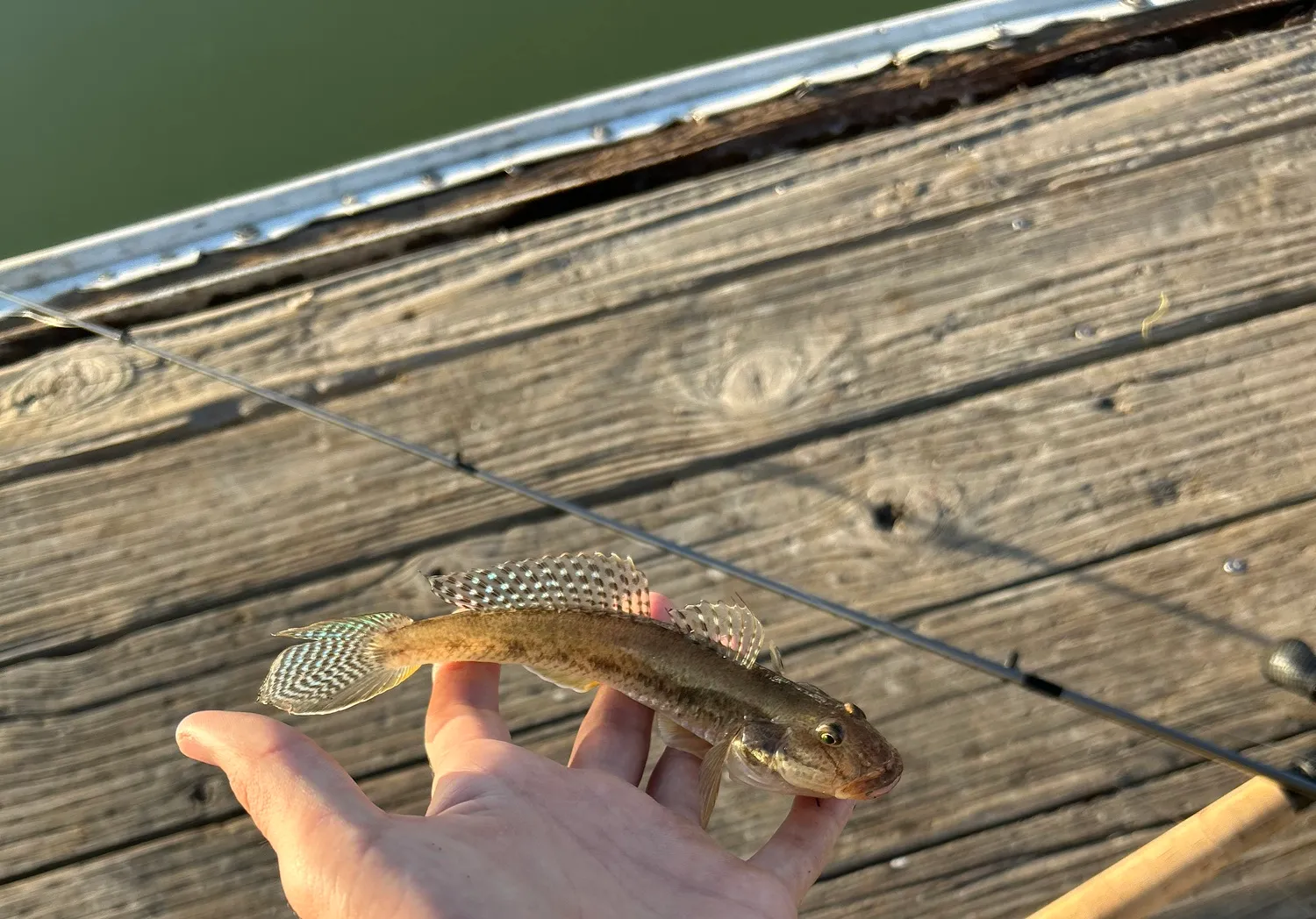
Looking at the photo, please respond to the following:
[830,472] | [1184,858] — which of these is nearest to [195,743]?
[830,472]

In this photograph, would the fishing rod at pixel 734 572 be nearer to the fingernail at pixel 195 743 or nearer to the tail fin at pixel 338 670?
the tail fin at pixel 338 670

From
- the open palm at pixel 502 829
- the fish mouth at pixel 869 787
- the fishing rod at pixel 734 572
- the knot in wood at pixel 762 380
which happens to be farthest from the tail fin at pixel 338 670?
the knot in wood at pixel 762 380

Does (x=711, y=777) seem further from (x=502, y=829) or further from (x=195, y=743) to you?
(x=195, y=743)

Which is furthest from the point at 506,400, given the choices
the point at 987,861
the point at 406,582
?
the point at 987,861

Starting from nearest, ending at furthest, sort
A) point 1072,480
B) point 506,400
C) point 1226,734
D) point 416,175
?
1. point 1226,734
2. point 1072,480
3. point 506,400
4. point 416,175

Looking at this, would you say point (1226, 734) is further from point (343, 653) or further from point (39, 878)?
point (39, 878)

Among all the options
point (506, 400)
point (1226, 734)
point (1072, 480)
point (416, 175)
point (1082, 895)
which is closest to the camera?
point (1082, 895)
